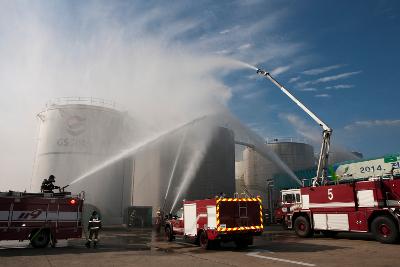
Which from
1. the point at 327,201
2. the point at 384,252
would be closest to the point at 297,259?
the point at 384,252

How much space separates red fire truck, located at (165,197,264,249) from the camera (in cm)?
1291

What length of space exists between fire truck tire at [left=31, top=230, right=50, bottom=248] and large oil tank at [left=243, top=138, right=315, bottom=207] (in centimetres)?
3890

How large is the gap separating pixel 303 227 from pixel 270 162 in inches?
1292

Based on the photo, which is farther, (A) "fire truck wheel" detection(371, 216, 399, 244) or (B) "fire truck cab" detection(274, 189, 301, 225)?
(B) "fire truck cab" detection(274, 189, 301, 225)

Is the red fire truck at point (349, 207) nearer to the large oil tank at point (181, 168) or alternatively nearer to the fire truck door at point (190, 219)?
the fire truck door at point (190, 219)

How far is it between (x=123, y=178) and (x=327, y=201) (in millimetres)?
19883

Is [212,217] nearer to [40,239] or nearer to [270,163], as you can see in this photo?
[40,239]

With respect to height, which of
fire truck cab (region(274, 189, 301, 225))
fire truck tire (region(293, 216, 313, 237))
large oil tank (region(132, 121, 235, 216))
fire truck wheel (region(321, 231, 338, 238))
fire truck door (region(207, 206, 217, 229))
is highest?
large oil tank (region(132, 121, 235, 216))

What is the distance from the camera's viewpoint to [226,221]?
12961 mm

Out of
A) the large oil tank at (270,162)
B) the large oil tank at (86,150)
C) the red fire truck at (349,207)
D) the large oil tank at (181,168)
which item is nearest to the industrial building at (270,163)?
the large oil tank at (270,162)

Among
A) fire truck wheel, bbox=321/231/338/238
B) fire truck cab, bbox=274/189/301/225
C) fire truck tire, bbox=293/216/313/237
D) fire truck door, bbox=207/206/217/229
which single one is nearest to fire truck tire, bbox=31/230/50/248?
fire truck door, bbox=207/206/217/229

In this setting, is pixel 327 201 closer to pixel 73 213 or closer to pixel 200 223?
pixel 200 223

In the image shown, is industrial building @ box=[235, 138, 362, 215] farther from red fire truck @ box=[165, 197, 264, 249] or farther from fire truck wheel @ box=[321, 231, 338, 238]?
red fire truck @ box=[165, 197, 264, 249]

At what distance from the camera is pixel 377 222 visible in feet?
46.9
